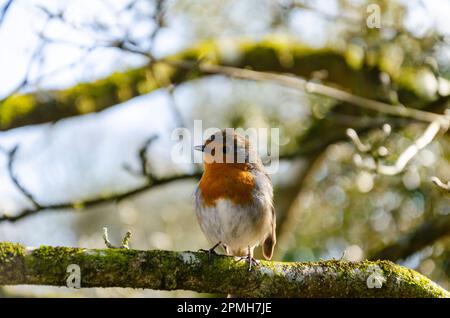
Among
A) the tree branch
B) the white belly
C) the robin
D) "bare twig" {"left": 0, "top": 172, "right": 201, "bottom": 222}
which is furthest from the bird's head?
the tree branch

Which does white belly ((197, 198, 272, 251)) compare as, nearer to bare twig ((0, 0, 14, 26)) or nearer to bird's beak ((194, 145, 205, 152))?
bird's beak ((194, 145, 205, 152))

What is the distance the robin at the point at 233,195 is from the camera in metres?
5.38

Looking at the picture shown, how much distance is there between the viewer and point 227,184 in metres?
5.39

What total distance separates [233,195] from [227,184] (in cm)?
9

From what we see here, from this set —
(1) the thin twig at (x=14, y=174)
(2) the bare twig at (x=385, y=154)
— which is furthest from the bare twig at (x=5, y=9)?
(2) the bare twig at (x=385, y=154)

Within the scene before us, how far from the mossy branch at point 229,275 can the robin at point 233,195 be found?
1096 mm

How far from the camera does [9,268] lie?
11.5 ft

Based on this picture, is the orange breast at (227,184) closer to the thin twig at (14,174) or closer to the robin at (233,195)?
the robin at (233,195)

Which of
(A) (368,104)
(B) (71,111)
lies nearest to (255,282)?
(A) (368,104)

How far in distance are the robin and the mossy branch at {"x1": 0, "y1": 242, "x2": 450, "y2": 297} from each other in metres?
1.10

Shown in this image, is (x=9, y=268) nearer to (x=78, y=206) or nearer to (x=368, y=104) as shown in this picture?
(x=78, y=206)

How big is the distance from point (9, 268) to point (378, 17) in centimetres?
437

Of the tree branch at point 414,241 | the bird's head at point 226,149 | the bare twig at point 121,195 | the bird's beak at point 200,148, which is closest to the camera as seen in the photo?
the bird's head at point 226,149

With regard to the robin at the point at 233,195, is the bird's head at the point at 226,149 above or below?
above
